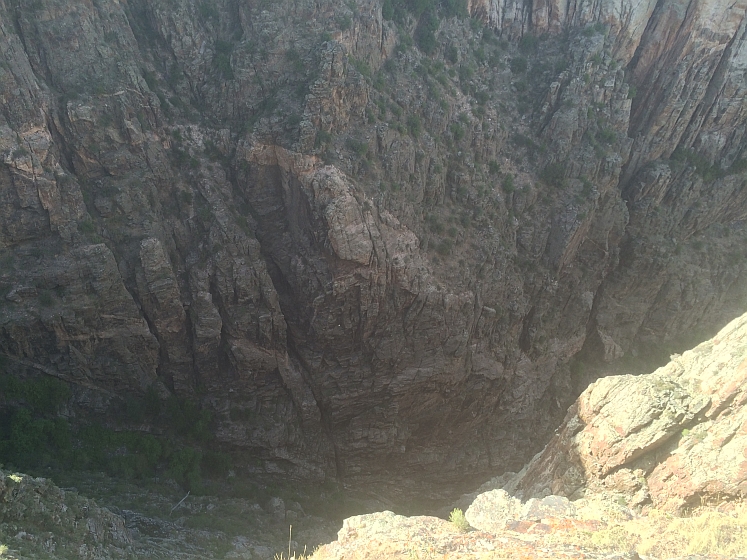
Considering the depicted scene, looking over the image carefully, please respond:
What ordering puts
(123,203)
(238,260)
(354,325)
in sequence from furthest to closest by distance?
(354,325) → (238,260) → (123,203)

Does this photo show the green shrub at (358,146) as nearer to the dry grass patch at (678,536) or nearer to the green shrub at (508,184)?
the green shrub at (508,184)

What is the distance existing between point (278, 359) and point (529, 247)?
20513mm

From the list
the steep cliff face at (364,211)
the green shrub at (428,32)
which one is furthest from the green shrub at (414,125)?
the green shrub at (428,32)

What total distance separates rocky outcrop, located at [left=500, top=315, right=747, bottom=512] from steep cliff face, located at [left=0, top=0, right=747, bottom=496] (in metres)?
16.7

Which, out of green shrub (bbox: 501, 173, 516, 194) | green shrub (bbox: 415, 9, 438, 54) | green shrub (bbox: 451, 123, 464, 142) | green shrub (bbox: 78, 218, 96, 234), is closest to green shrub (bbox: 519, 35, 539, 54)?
green shrub (bbox: 415, 9, 438, 54)

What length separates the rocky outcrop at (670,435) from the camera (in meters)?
16.9

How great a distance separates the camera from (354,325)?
36375 millimetres

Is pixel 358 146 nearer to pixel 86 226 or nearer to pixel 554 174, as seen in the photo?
pixel 554 174

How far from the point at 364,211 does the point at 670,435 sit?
21.4m

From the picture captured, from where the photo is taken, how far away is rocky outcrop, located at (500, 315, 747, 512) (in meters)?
16.9

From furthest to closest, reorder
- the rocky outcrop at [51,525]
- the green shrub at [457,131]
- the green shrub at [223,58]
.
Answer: the green shrub at [457,131] → the green shrub at [223,58] → the rocky outcrop at [51,525]

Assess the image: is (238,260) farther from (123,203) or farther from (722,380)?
(722,380)

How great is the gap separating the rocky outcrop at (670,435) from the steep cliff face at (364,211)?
16.7 meters

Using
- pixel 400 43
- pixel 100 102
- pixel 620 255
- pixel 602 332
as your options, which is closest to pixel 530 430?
pixel 602 332
